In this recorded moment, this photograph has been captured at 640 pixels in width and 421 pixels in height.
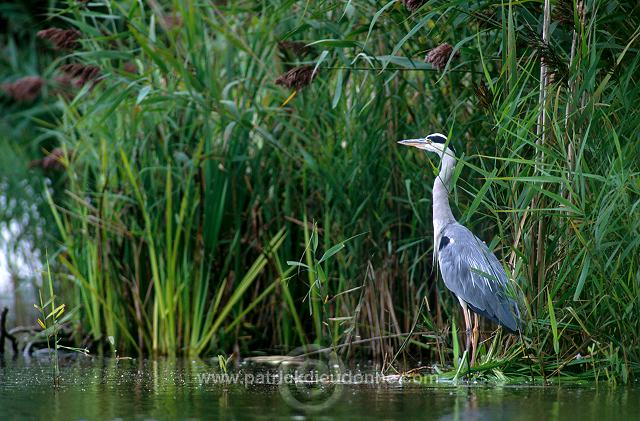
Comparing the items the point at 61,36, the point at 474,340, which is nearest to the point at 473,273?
the point at 474,340

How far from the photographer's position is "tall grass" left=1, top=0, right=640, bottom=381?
546 cm

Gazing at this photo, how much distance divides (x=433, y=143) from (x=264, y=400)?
6.87 ft

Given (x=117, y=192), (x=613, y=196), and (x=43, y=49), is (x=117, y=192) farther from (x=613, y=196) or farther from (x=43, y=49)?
(x=43, y=49)

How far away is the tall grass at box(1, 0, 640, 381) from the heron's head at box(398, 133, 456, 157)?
0.20m

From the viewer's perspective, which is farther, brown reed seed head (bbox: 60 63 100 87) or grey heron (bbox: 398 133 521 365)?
brown reed seed head (bbox: 60 63 100 87)

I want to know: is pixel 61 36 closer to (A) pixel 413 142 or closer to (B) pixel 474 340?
(A) pixel 413 142

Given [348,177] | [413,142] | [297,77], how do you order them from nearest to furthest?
[297,77], [413,142], [348,177]

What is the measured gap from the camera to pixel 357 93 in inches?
277

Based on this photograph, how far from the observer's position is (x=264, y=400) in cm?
500

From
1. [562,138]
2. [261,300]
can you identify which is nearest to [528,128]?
[562,138]

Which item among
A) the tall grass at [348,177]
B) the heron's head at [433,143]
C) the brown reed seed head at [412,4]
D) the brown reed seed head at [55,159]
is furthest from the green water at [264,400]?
the brown reed seed head at [55,159]

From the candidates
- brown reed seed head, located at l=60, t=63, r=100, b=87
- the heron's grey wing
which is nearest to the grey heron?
the heron's grey wing

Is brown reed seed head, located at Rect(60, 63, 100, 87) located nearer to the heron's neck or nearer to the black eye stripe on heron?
the black eye stripe on heron

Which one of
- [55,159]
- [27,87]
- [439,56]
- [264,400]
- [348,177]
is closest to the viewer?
[264,400]
